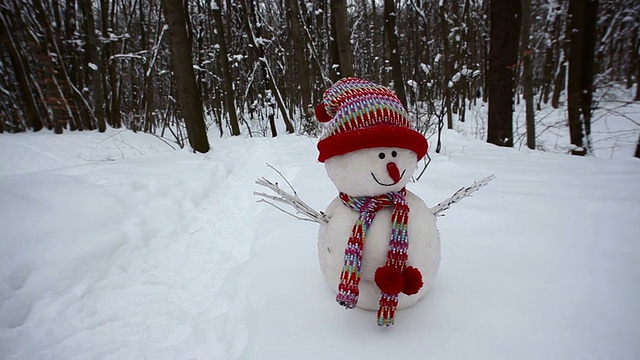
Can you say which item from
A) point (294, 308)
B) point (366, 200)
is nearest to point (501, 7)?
point (366, 200)

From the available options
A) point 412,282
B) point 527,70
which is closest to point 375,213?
point 412,282

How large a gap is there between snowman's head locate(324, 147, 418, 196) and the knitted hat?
28 mm

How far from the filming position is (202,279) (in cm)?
171

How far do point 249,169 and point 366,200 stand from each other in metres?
3.70

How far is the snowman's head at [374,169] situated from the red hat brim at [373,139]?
0.09 ft

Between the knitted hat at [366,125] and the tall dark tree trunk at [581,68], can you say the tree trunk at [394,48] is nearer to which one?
the tall dark tree trunk at [581,68]

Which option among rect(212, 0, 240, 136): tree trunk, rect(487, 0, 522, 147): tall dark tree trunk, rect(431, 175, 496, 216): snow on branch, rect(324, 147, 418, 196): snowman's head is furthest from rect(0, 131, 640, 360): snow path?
rect(212, 0, 240, 136): tree trunk

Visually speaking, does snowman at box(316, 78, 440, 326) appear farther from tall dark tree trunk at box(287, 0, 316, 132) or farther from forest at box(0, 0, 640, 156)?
tall dark tree trunk at box(287, 0, 316, 132)

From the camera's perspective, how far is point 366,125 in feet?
3.46

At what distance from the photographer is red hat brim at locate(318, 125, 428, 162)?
1021 mm

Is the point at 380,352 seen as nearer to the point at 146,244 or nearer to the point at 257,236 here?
the point at 257,236

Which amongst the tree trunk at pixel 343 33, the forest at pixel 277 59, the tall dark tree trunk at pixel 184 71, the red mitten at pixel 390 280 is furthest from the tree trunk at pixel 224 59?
the red mitten at pixel 390 280

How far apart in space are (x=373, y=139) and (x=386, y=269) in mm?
448

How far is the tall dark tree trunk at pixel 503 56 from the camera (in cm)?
437
